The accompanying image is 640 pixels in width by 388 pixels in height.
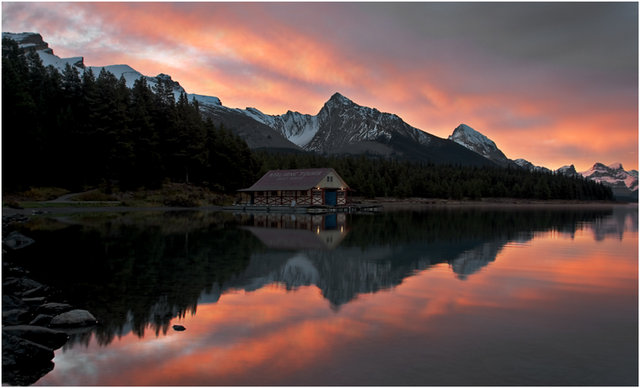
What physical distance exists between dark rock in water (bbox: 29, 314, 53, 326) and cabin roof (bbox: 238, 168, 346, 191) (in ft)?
183

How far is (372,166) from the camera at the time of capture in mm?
134750

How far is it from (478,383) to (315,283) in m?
7.98

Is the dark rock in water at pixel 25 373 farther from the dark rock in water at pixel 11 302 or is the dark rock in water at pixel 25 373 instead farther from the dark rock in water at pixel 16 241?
the dark rock in water at pixel 16 241

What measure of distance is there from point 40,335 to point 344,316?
6.26m

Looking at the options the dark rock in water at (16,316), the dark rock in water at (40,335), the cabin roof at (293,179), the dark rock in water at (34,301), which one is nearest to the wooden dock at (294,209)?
the cabin roof at (293,179)

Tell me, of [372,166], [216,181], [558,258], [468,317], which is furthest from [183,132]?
[468,317]

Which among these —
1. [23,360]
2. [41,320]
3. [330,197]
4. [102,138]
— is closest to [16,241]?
[41,320]

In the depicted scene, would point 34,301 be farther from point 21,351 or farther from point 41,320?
point 21,351

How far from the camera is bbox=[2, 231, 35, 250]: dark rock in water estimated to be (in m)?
21.2

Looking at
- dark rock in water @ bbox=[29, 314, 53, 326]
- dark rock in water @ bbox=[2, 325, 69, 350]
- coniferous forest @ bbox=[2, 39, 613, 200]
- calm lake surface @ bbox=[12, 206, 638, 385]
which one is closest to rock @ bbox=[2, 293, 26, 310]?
dark rock in water @ bbox=[29, 314, 53, 326]

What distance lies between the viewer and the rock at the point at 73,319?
379 inches

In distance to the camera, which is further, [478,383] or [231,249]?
[231,249]

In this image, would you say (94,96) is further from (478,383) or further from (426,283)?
(478,383)

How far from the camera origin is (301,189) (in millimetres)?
66000
